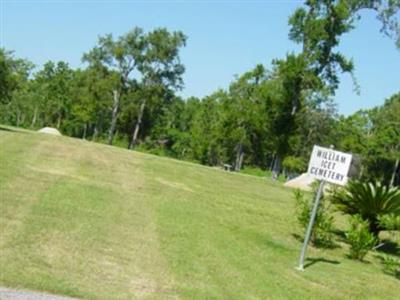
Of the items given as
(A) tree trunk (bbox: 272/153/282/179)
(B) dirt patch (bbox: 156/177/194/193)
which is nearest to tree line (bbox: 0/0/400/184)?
(A) tree trunk (bbox: 272/153/282/179)

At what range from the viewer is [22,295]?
259 inches

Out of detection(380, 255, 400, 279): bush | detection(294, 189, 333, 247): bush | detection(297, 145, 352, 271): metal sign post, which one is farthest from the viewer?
detection(294, 189, 333, 247): bush

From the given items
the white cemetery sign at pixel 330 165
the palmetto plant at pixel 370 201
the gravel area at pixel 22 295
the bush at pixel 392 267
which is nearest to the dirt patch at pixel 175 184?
the palmetto plant at pixel 370 201

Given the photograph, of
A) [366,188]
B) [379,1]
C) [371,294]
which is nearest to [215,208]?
[366,188]

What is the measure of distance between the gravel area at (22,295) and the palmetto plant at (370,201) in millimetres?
8120

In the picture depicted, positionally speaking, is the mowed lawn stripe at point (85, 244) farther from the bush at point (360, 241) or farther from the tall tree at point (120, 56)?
the tall tree at point (120, 56)

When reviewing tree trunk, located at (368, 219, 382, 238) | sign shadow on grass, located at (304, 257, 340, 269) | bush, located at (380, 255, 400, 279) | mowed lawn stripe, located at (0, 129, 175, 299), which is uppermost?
tree trunk, located at (368, 219, 382, 238)

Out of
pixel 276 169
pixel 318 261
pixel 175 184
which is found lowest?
pixel 318 261

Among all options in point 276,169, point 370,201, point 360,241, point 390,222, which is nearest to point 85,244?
point 360,241

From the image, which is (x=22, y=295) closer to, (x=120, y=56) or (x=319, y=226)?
(x=319, y=226)

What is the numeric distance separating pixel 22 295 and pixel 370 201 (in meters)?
8.72

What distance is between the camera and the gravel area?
21.2 ft

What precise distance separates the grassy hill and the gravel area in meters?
0.22

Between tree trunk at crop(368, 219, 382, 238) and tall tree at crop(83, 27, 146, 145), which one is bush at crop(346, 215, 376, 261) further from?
tall tree at crop(83, 27, 146, 145)
